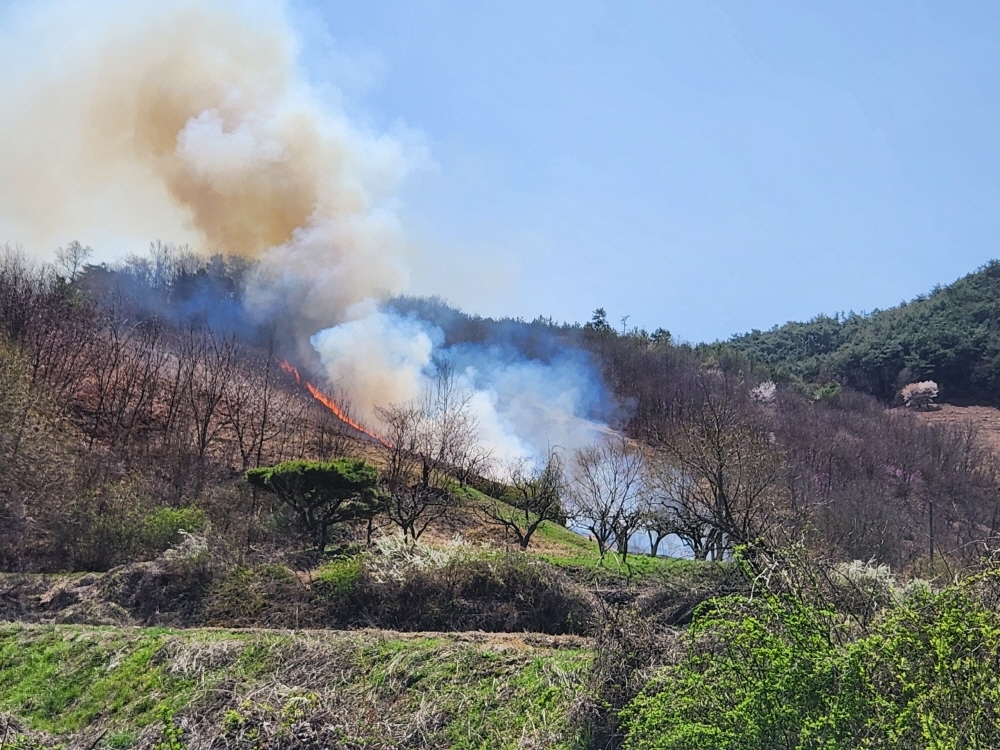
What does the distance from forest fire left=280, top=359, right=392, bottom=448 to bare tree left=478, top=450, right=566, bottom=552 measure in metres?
5.68

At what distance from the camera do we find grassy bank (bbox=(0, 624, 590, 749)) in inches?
356

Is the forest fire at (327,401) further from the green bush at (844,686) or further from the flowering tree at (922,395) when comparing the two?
the flowering tree at (922,395)

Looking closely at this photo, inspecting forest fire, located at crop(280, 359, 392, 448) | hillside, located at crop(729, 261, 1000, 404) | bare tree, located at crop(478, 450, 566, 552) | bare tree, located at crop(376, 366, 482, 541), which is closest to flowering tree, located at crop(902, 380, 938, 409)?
hillside, located at crop(729, 261, 1000, 404)

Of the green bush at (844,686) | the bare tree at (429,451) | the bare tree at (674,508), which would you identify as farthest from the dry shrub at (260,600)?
the bare tree at (674,508)

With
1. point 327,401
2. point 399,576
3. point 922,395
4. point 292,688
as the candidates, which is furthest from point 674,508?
point 922,395

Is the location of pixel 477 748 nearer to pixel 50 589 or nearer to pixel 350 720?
pixel 350 720

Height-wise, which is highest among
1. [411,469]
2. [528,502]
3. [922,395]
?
[922,395]

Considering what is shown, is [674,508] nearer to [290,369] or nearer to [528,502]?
[528,502]

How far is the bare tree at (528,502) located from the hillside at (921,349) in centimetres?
4917

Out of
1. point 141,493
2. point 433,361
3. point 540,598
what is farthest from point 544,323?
point 540,598

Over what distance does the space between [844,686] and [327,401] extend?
34.2 meters

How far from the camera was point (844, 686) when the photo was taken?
523 centimetres

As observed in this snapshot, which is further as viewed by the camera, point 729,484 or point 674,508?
point 674,508

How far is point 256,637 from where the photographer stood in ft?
37.4
